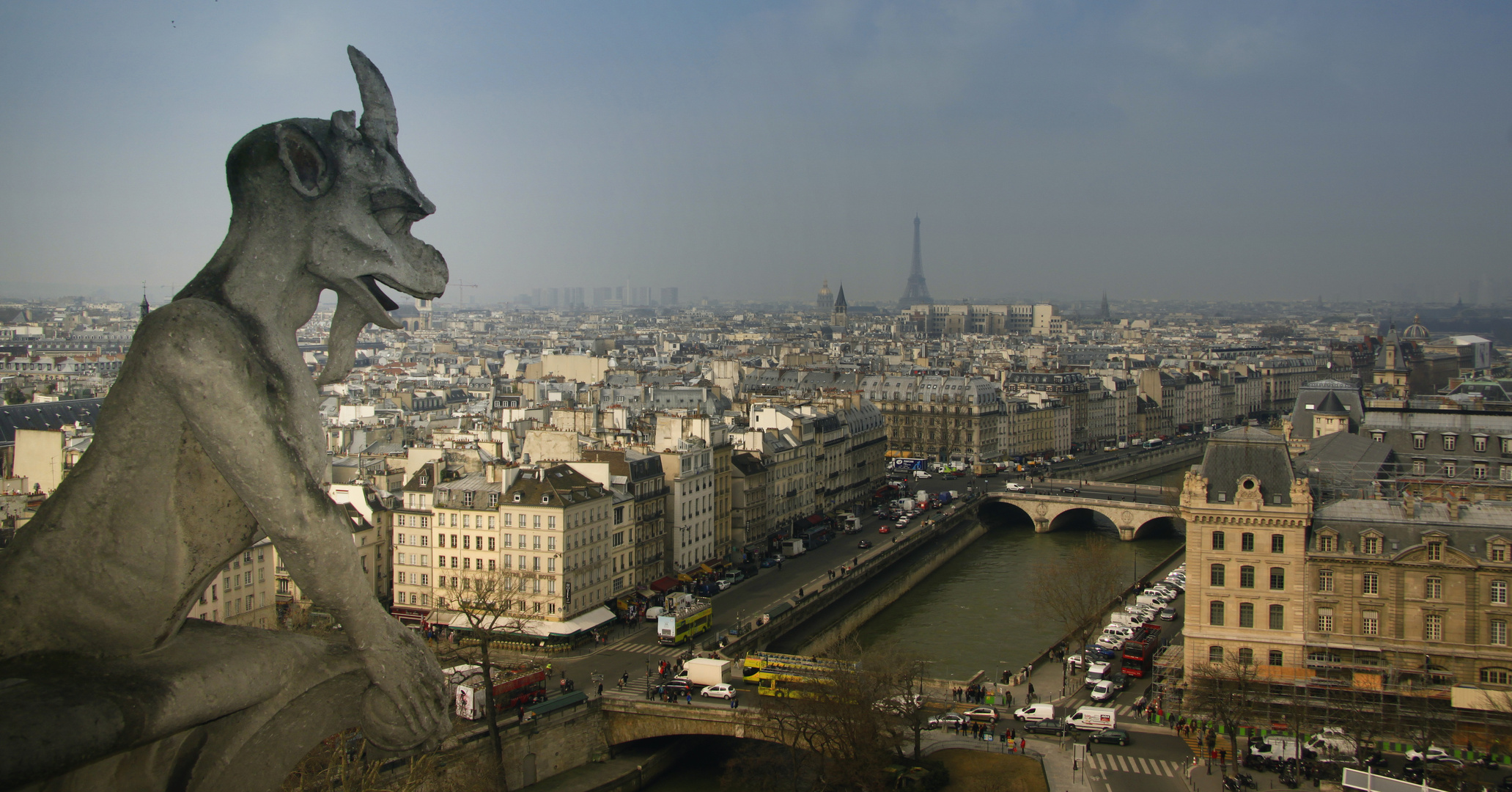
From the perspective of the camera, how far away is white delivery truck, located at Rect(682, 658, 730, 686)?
2755 centimetres

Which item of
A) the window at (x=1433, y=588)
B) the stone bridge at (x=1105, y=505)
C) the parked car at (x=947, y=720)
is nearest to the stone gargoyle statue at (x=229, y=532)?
the parked car at (x=947, y=720)

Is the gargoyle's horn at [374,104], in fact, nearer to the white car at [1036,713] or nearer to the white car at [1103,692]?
the white car at [1036,713]

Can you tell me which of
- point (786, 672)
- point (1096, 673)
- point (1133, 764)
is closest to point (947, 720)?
point (786, 672)

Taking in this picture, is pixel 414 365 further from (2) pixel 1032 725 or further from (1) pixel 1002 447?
(2) pixel 1032 725

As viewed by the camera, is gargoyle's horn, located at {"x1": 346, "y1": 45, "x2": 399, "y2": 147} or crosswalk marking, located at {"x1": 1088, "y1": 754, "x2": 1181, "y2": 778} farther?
crosswalk marking, located at {"x1": 1088, "y1": 754, "x2": 1181, "y2": 778}

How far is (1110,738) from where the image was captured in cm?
2475

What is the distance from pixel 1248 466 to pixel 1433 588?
444cm

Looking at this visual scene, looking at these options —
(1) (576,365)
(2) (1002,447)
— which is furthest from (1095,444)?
(1) (576,365)

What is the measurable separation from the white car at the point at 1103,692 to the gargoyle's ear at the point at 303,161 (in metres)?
27.1

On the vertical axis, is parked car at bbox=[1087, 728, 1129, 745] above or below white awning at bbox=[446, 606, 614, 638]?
below

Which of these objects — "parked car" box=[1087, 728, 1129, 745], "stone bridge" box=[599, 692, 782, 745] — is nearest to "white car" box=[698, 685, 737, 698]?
"stone bridge" box=[599, 692, 782, 745]

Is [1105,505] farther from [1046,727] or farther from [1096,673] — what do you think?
[1046,727]

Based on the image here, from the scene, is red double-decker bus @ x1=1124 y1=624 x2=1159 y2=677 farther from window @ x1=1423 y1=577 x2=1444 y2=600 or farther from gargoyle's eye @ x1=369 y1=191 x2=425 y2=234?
gargoyle's eye @ x1=369 y1=191 x2=425 y2=234

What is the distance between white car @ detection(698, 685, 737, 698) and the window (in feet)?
48.8
